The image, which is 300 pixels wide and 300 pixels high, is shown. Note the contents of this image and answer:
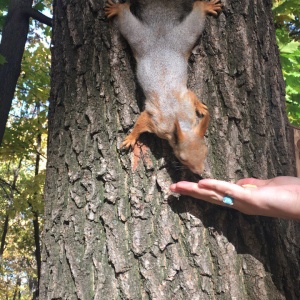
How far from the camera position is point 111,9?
1.72 m

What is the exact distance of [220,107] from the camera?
5.35 feet

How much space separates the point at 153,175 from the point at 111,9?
79cm

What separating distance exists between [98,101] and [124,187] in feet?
1.29

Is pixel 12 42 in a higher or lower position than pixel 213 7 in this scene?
higher

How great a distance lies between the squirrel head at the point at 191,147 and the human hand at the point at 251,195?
5.8 inches

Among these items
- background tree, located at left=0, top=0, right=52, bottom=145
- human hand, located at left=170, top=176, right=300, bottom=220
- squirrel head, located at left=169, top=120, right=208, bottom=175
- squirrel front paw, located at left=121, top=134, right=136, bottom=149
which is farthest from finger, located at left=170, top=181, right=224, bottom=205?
background tree, located at left=0, top=0, right=52, bottom=145

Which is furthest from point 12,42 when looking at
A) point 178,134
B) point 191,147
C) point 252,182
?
point 252,182

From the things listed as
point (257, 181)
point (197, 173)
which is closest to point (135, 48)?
point (197, 173)

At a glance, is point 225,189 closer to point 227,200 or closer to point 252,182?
point 227,200

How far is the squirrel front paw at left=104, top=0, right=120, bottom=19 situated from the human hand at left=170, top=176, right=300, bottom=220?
0.82 metres

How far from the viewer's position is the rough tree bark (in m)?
1.46

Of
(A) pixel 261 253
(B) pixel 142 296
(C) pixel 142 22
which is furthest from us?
(C) pixel 142 22

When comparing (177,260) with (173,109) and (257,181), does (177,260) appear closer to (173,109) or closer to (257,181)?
(257,181)

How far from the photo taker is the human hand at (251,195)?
1.44 metres
